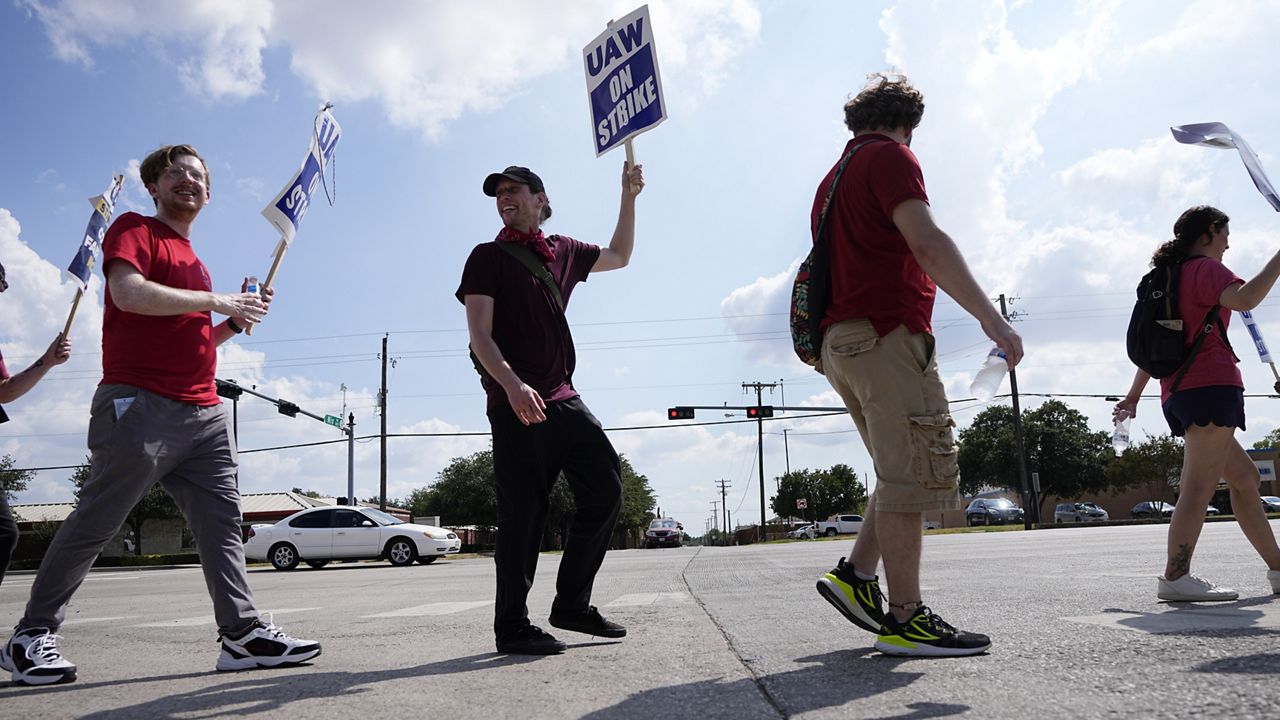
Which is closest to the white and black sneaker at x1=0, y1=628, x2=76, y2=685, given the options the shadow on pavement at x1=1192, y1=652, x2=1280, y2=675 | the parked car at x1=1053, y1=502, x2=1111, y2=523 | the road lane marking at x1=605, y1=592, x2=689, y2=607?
the road lane marking at x1=605, y1=592, x2=689, y2=607

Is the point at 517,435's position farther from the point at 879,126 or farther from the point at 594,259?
the point at 879,126

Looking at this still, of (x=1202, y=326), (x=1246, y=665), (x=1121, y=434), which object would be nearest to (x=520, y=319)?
(x=1246, y=665)

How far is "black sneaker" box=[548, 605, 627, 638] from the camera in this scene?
12.2ft

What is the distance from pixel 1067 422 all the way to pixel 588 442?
74.9 meters

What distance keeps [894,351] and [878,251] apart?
0.37 m

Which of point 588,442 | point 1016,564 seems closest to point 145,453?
point 588,442

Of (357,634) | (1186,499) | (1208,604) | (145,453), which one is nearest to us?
(145,453)

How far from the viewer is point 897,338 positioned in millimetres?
3105

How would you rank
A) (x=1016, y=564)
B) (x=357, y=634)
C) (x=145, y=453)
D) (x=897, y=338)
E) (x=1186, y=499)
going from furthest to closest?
1. (x=1016, y=564)
2. (x=357, y=634)
3. (x=1186, y=499)
4. (x=145, y=453)
5. (x=897, y=338)

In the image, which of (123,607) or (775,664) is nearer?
(775,664)

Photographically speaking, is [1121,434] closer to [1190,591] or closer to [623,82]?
[1190,591]

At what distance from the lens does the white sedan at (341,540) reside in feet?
72.0

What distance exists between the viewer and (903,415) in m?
3.03

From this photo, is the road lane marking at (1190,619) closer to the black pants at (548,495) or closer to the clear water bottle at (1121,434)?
the clear water bottle at (1121,434)
